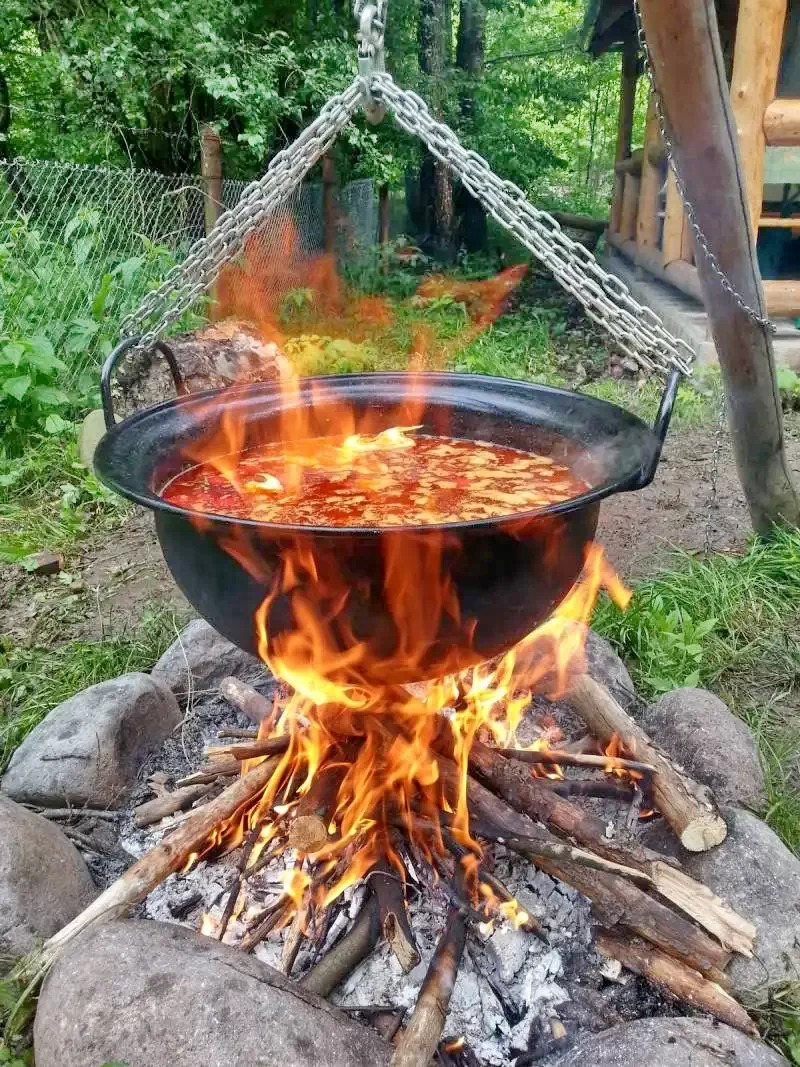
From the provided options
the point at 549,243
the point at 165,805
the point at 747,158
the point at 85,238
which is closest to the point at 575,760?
the point at 165,805

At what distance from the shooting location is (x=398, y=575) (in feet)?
5.39

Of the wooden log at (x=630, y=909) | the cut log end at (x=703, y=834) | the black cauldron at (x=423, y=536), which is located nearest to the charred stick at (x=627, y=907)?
the wooden log at (x=630, y=909)

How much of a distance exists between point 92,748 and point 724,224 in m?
2.79

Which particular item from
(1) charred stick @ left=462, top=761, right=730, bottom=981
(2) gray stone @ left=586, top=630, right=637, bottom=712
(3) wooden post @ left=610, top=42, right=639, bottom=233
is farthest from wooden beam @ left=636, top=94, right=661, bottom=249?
(1) charred stick @ left=462, top=761, right=730, bottom=981

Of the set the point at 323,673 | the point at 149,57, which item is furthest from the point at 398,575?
the point at 149,57

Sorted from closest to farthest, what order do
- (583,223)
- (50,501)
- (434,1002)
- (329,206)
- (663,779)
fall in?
(434,1002) → (663,779) → (50,501) → (329,206) → (583,223)

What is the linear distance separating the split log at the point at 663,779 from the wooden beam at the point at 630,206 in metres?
10.9

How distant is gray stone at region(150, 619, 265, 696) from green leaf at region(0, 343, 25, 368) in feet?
9.68

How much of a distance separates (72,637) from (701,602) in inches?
106

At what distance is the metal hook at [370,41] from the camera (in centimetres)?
188

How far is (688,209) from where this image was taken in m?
2.98

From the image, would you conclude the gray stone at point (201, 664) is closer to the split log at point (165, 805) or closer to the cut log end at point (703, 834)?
the split log at point (165, 805)

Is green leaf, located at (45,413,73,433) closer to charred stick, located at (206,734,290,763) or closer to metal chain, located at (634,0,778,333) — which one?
charred stick, located at (206,734,290,763)

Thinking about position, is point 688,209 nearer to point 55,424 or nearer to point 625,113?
point 55,424
